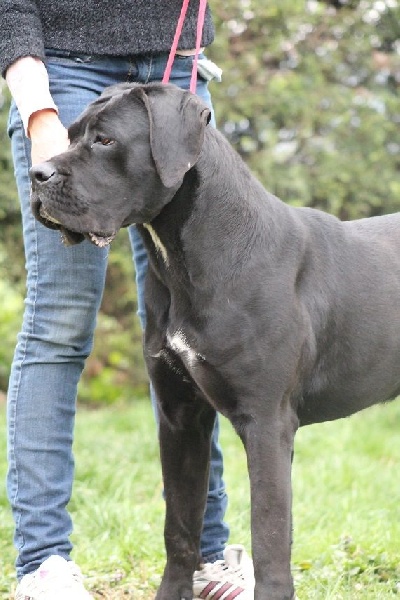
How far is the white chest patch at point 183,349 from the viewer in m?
2.89

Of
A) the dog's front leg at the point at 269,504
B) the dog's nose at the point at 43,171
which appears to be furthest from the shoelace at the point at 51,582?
the dog's nose at the point at 43,171

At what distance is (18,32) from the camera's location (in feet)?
9.91

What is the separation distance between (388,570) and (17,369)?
62.6 inches

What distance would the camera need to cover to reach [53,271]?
3.14m

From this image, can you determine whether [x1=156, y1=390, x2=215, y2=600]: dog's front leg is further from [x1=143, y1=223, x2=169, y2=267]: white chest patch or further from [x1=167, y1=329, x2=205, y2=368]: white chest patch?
[x1=143, y1=223, x2=169, y2=267]: white chest patch

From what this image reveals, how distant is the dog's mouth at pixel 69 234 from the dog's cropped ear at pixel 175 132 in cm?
25

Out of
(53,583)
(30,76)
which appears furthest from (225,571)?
(30,76)

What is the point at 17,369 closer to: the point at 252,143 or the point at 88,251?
the point at 88,251

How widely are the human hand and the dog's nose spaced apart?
162 millimetres

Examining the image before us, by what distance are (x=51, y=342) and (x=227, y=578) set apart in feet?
3.43

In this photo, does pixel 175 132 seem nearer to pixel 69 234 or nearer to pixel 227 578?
pixel 69 234

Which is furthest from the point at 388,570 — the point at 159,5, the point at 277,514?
the point at 159,5

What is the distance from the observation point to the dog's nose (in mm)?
2746

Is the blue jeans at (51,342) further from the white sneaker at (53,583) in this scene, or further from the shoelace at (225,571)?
the shoelace at (225,571)
